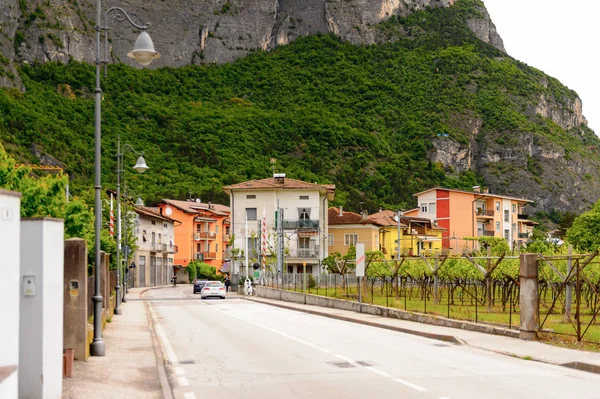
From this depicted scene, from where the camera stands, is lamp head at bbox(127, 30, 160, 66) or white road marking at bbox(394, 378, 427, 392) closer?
white road marking at bbox(394, 378, 427, 392)

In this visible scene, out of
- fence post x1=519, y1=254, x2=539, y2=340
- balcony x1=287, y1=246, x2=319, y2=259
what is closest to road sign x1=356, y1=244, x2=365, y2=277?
fence post x1=519, y1=254, x2=539, y2=340

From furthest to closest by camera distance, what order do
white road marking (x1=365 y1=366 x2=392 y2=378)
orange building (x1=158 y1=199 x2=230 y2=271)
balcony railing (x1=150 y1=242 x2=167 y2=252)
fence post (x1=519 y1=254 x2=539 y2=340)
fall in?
1. orange building (x1=158 y1=199 x2=230 y2=271)
2. balcony railing (x1=150 y1=242 x2=167 y2=252)
3. fence post (x1=519 y1=254 x2=539 y2=340)
4. white road marking (x1=365 y1=366 x2=392 y2=378)

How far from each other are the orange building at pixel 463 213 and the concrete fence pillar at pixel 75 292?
9108 cm

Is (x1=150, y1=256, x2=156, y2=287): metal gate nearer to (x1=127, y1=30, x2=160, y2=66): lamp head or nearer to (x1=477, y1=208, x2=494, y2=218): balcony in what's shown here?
(x1=477, y1=208, x2=494, y2=218): balcony

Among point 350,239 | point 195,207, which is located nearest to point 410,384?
point 350,239

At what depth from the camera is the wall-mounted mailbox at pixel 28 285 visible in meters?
10.6

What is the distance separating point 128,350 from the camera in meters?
19.3

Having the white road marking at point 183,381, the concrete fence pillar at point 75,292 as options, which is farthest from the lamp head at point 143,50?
the white road marking at point 183,381

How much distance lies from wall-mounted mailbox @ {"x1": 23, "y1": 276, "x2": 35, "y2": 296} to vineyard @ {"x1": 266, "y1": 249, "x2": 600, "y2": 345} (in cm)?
1284

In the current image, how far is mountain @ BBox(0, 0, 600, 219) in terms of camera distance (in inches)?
5310

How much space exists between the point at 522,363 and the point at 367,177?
128 metres

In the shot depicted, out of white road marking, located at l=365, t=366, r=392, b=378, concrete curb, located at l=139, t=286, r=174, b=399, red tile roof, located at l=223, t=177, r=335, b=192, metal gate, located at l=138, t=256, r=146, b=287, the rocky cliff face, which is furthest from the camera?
the rocky cliff face

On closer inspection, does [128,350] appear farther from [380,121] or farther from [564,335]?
[380,121]

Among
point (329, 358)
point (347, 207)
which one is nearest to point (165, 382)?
point (329, 358)
